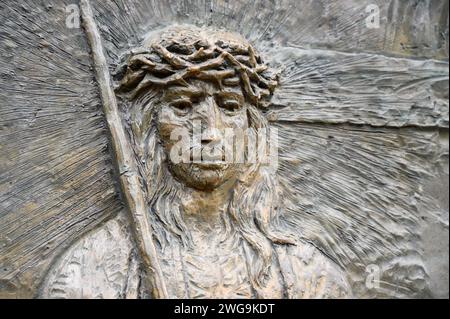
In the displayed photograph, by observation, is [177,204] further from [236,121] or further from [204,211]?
[236,121]

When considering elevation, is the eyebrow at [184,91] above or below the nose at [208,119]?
above

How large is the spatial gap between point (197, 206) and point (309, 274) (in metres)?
0.44

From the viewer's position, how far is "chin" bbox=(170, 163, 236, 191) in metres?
2.47

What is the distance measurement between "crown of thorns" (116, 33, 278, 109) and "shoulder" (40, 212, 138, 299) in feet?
1.60

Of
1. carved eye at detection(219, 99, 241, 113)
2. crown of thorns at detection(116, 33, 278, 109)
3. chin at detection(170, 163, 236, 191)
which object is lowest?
chin at detection(170, 163, 236, 191)

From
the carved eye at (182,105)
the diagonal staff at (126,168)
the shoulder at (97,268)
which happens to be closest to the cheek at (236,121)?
the carved eye at (182,105)

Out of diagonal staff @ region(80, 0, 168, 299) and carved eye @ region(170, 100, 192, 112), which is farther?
carved eye @ region(170, 100, 192, 112)

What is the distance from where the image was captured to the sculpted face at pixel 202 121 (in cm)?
246

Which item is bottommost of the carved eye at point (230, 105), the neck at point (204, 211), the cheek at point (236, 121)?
the neck at point (204, 211)

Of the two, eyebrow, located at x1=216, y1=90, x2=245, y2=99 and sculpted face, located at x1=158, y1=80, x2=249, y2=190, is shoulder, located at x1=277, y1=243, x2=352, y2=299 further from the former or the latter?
eyebrow, located at x1=216, y1=90, x2=245, y2=99

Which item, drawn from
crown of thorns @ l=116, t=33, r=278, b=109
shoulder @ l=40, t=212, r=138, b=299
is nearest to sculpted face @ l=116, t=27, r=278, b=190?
crown of thorns @ l=116, t=33, r=278, b=109

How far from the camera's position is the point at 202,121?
2.47 metres

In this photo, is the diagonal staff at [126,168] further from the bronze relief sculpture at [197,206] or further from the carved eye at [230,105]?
the carved eye at [230,105]

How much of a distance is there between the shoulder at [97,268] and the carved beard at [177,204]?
0.41 ft
